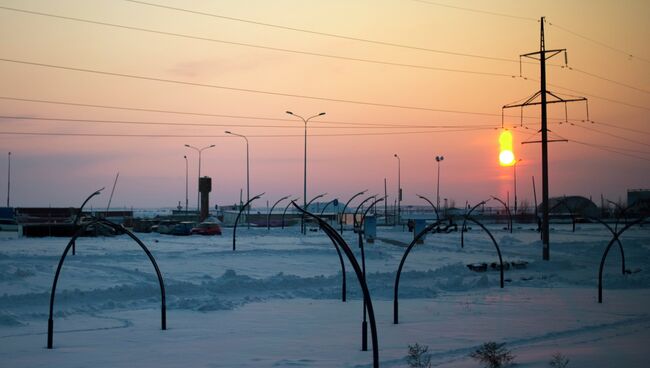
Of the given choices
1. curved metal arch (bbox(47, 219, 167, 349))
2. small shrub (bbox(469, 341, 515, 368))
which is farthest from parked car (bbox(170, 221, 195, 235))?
small shrub (bbox(469, 341, 515, 368))

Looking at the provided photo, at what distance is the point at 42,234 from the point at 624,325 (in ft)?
146

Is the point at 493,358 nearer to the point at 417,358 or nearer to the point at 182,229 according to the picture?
the point at 417,358

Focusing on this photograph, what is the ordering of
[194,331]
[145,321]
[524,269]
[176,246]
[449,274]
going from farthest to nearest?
[176,246] → [524,269] → [449,274] → [145,321] → [194,331]

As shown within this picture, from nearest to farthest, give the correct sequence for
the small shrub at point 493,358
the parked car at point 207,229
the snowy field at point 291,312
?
the small shrub at point 493,358 < the snowy field at point 291,312 < the parked car at point 207,229

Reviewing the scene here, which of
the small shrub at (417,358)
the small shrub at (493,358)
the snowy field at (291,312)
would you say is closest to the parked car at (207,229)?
the snowy field at (291,312)

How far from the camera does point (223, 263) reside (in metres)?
35.6

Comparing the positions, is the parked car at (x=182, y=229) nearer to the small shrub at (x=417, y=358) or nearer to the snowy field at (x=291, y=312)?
the snowy field at (x=291, y=312)

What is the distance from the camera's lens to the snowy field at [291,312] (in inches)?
621

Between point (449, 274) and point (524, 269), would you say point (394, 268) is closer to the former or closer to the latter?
point (449, 274)

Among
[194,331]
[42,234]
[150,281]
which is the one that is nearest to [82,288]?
[150,281]

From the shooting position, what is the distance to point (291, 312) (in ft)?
75.8

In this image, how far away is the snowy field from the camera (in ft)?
51.8

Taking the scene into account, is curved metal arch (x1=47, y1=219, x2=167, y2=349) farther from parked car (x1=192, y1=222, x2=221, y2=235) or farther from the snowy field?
parked car (x1=192, y1=222, x2=221, y2=235)

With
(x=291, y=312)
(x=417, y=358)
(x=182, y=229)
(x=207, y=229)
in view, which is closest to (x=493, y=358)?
(x=417, y=358)
